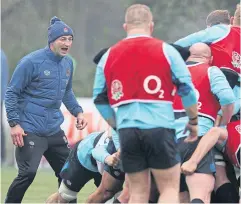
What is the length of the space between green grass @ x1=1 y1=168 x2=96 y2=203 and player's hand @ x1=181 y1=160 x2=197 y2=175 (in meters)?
3.69

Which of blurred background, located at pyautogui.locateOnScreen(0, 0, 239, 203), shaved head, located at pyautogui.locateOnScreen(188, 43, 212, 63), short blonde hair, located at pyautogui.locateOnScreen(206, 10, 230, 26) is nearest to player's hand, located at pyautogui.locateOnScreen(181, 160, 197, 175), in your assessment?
shaved head, located at pyautogui.locateOnScreen(188, 43, 212, 63)

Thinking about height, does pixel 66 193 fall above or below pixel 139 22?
below

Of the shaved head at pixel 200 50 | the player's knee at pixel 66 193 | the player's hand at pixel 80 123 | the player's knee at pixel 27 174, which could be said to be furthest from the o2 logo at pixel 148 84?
the player's hand at pixel 80 123

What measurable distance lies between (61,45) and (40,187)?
422 cm

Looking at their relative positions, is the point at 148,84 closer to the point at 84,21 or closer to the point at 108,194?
the point at 108,194

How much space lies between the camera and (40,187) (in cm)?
1544

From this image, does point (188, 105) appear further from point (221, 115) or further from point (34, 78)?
point (34, 78)

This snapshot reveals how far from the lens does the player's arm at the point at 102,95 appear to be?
8945 mm

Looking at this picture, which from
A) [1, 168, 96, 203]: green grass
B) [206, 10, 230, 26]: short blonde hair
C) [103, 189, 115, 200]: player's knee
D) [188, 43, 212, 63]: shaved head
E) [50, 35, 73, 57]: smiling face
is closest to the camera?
[188, 43, 212, 63]: shaved head

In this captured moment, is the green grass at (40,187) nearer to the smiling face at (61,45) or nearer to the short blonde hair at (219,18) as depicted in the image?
the smiling face at (61,45)

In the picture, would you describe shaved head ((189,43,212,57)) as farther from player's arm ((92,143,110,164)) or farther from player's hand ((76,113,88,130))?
player's hand ((76,113,88,130))

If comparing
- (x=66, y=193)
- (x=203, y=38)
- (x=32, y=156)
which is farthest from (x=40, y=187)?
(x=203, y=38)

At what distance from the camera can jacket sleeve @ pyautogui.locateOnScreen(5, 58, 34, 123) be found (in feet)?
37.1

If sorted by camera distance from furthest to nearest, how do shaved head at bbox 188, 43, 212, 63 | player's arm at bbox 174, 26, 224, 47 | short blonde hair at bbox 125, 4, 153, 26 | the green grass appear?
the green grass → player's arm at bbox 174, 26, 224, 47 → shaved head at bbox 188, 43, 212, 63 → short blonde hair at bbox 125, 4, 153, 26
